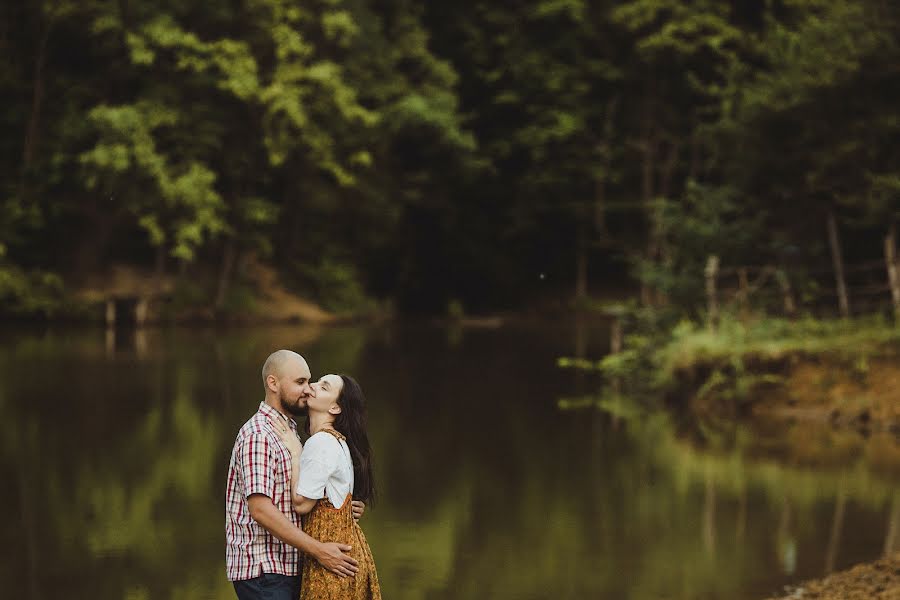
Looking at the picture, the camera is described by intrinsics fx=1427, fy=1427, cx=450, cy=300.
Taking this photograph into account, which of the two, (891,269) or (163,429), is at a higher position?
(891,269)

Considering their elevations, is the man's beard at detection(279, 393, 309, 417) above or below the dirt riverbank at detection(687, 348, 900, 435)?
above

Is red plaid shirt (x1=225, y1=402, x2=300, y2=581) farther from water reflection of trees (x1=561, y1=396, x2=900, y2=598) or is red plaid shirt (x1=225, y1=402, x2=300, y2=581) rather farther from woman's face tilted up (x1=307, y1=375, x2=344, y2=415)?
water reflection of trees (x1=561, y1=396, x2=900, y2=598)

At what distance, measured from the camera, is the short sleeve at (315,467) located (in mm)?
4680

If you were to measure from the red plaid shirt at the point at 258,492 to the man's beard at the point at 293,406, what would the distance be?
4 centimetres

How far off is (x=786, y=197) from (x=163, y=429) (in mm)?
9368

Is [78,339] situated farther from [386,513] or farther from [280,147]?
[386,513]

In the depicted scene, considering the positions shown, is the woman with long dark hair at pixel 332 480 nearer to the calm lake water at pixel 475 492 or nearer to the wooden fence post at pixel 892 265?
the calm lake water at pixel 475 492

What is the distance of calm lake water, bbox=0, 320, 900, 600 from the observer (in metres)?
9.68

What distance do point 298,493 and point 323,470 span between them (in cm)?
12

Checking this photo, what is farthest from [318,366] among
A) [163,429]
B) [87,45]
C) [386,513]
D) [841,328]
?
[87,45]

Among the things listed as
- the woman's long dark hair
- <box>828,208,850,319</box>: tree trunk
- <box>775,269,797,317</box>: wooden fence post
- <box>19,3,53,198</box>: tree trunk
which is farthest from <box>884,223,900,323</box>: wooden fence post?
<box>19,3,53,198</box>: tree trunk

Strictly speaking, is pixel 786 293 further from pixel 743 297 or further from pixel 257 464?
pixel 257 464

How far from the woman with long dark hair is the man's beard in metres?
0.03

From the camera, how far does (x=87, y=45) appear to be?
37719 mm
